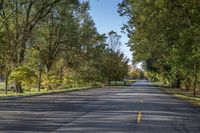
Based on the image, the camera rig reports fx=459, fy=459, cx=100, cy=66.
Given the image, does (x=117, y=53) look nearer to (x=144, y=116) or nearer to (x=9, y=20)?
(x=9, y=20)

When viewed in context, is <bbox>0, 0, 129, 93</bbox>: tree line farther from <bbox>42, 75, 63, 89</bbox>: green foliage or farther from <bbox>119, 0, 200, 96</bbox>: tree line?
<bbox>119, 0, 200, 96</bbox>: tree line

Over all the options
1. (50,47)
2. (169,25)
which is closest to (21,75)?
(169,25)

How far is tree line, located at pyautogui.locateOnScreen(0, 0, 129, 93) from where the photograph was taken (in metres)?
44.5

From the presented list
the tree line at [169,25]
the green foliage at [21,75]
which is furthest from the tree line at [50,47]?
Answer: the tree line at [169,25]

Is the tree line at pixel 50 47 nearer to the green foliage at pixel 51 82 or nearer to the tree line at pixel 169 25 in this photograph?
the green foliage at pixel 51 82

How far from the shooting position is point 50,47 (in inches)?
2525

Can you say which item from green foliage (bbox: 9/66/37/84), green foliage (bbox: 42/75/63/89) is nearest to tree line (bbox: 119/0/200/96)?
green foliage (bbox: 9/66/37/84)

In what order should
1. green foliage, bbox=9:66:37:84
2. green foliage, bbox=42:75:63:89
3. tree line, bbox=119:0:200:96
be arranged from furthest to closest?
green foliage, bbox=42:75:63:89
green foliage, bbox=9:66:37:84
tree line, bbox=119:0:200:96

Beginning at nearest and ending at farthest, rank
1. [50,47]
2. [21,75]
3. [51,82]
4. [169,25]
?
[169,25], [21,75], [51,82], [50,47]

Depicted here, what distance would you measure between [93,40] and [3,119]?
66.9 m

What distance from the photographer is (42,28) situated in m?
63.1

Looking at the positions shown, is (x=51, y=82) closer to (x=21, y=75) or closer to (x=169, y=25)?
(x=21, y=75)

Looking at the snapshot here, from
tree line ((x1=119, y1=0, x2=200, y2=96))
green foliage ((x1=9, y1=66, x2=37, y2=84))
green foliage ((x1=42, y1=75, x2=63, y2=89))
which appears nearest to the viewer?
tree line ((x1=119, y1=0, x2=200, y2=96))

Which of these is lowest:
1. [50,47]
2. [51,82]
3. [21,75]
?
[51,82]
